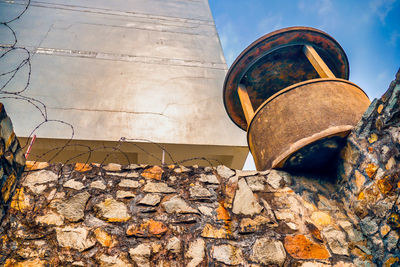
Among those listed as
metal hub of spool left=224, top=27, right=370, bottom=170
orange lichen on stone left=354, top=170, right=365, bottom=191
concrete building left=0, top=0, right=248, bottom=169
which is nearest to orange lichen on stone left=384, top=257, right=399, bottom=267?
orange lichen on stone left=354, top=170, right=365, bottom=191

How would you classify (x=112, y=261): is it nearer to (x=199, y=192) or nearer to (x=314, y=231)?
(x=199, y=192)

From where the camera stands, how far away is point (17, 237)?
162 cm

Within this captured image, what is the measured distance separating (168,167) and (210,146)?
8.98 feet

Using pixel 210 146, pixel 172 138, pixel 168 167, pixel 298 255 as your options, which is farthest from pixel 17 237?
pixel 210 146

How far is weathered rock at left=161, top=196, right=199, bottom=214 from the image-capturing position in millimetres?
1914

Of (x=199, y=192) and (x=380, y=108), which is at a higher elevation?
(x=380, y=108)

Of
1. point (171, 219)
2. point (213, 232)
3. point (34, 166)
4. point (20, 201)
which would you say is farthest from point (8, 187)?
point (213, 232)

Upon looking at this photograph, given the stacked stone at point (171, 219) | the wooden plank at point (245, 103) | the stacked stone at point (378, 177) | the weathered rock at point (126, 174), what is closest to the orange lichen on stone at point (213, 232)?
the stacked stone at point (171, 219)

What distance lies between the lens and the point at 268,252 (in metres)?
1.74

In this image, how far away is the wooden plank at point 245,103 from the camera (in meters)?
2.72

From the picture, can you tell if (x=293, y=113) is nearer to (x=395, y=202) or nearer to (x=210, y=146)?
(x=395, y=202)

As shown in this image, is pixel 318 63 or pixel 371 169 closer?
pixel 371 169

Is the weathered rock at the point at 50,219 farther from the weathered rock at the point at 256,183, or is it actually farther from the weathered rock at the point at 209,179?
the weathered rock at the point at 256,183

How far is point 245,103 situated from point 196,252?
1801 mm
